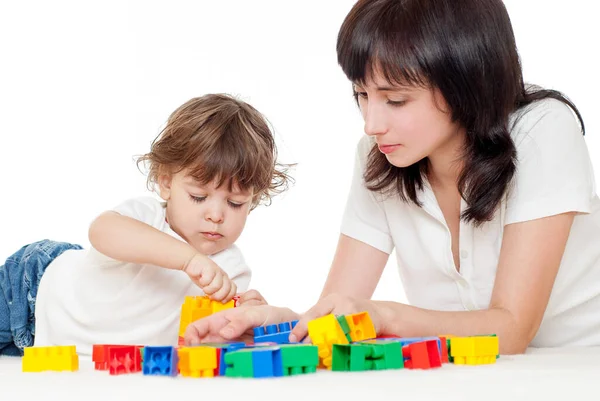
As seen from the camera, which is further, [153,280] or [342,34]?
[153,280]

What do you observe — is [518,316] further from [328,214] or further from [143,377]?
[328,214]

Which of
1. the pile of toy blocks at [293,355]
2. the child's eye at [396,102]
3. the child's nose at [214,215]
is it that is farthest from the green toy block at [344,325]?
the child's nose at [214,215]

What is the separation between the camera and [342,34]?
1533 millimetres

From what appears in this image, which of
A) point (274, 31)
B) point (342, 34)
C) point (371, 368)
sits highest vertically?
point (274, 31)

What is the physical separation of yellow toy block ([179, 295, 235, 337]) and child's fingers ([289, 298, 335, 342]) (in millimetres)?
295

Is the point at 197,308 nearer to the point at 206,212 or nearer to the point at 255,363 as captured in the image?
the point at 206,212

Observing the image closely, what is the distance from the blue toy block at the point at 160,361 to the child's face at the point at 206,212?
1.96 ft

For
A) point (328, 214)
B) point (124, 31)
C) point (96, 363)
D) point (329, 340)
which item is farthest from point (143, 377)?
point (124, 31)

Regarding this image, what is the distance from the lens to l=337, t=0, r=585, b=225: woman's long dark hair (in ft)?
4.75

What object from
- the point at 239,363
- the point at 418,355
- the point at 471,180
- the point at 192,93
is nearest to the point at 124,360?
the point at 239,363

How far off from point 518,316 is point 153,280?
0.78m

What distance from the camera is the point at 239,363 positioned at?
109cm

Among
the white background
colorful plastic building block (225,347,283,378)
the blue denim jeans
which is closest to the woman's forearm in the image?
colorful plastic building block (225,347,283,378)

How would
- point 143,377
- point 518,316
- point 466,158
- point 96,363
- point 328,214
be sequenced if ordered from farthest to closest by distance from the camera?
point 328,214 < point 466,158 < point 518,316 < point 96,363 < point 143,377
